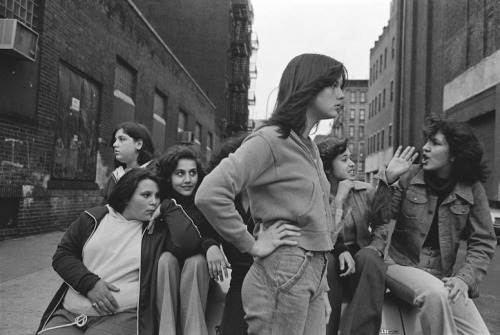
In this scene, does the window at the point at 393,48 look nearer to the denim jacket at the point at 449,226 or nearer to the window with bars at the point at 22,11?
the window with bars at the point at 22,11

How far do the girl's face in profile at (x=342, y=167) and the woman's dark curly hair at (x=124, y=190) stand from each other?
1.61 meters

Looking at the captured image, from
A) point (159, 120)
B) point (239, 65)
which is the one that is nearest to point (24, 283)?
point (159, 120)

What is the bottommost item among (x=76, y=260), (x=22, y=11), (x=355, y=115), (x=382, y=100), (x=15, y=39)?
(x=76, y=260)

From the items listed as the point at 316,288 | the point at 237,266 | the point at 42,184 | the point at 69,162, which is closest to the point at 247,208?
the point at 237,266

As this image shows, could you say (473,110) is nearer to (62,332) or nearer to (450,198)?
(450,198)

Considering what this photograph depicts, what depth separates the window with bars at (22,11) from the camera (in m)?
7.58

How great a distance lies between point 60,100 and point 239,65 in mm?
31529

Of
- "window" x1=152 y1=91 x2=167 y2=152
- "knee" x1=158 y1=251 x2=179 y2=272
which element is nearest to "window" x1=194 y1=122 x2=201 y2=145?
"window" x1=152 y1=91 x2=167 y2=152

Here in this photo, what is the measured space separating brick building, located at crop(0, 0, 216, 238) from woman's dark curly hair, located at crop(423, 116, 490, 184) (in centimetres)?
693

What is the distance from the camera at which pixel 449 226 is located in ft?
10.6

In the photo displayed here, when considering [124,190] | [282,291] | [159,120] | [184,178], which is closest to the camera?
[282,291]

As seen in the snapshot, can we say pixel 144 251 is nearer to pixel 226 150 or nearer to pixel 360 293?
pixel 226 150

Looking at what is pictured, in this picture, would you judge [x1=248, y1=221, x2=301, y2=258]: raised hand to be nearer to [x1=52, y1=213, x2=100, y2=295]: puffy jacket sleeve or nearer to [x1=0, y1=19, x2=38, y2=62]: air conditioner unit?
[x1=52, y1=213, x2=100, y2=295]: puffy jacket sleeve

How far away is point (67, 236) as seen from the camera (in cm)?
284
